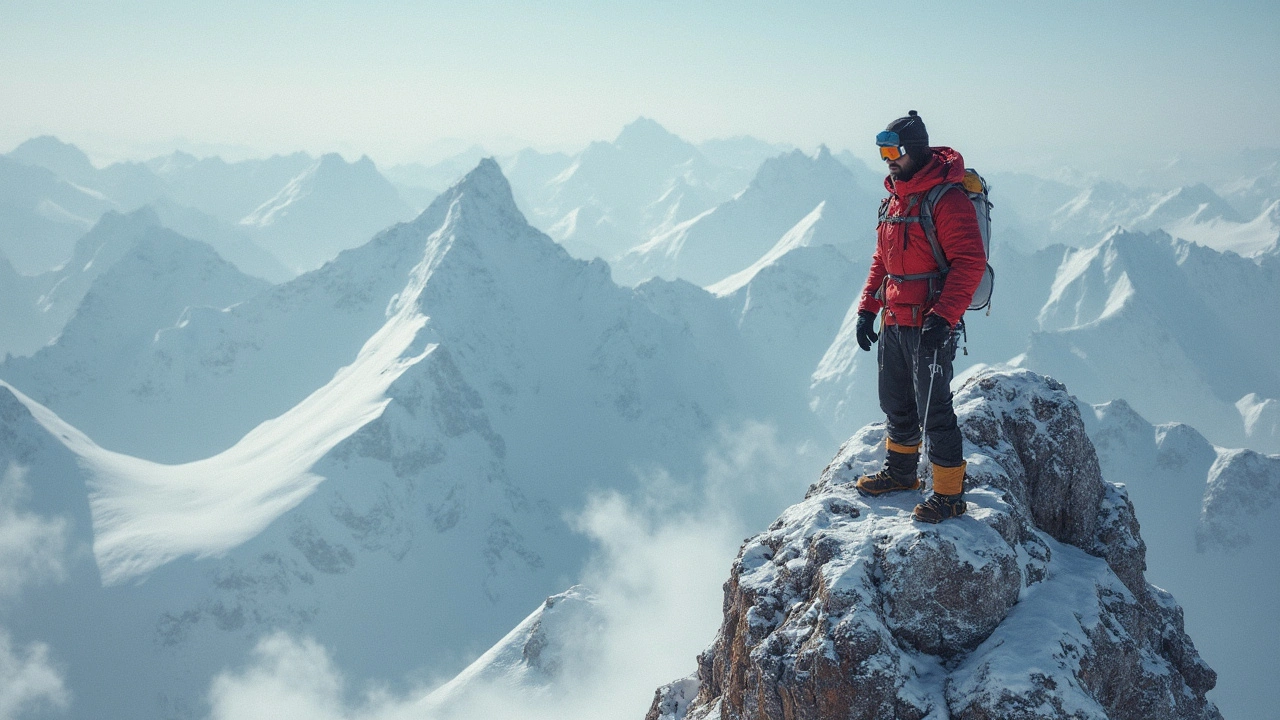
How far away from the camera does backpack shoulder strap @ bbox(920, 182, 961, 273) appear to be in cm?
954

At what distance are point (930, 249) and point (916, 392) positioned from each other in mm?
1978

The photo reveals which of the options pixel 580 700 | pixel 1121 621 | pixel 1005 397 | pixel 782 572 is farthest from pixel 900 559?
pixel 580 700

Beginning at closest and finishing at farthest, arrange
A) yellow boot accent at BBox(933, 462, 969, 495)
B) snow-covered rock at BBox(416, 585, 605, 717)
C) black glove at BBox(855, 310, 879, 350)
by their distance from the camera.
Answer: yellow boot accent at BBox(933, 462, 969, 495)
black glove at BBox(855, 310, 879, 350)
snow-covered rock at BBox(416, 585, 605, 717)

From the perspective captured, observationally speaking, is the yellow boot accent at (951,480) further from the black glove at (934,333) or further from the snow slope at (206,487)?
the snow slope at (206,487)

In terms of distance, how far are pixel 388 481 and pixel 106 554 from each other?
43633 mm

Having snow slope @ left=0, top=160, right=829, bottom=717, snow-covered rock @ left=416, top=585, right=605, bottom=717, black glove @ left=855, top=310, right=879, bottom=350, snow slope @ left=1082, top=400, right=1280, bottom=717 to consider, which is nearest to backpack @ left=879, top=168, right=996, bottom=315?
→ black glove @ left=855, top=310, right=879, bottom=350

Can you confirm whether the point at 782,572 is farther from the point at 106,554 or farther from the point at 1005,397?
the point at 106,554

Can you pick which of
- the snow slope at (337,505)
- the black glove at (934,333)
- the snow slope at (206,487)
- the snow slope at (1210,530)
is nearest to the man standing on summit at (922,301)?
the black glove at (934,333)

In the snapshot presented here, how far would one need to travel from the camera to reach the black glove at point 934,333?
930cm

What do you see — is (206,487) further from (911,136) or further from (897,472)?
(911,136)

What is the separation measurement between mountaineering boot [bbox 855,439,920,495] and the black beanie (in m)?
4.20

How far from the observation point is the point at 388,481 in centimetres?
13900

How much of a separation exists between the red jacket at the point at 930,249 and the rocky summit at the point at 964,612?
2775 mm

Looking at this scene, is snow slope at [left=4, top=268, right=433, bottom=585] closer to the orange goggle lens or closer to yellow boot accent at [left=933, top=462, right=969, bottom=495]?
yellow boot accent at [left=933, top=462, right=969, bottom=495]
